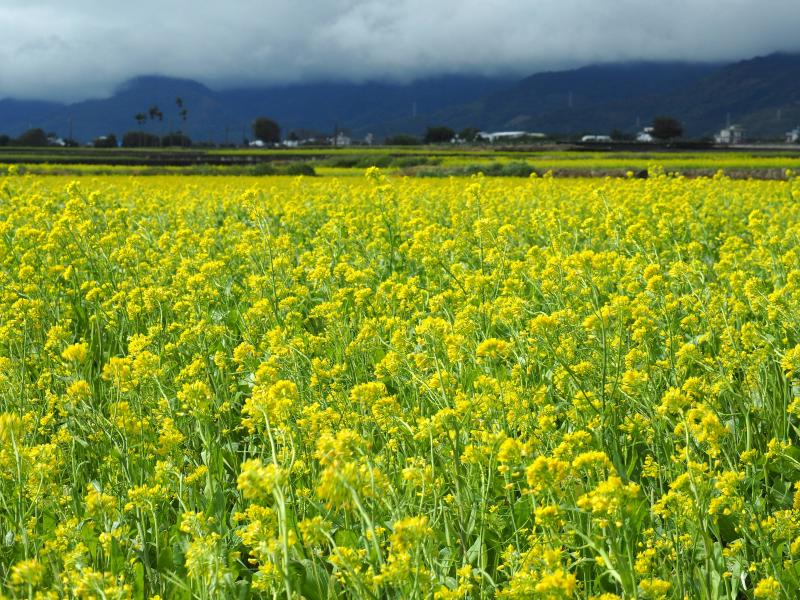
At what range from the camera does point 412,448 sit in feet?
11.6

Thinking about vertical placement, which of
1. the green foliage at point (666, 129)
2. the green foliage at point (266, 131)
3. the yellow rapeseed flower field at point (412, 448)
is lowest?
the yellow rapeseed flower field at point (412, 448)

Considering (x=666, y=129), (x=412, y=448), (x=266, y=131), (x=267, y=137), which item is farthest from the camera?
(x=267, y=137)

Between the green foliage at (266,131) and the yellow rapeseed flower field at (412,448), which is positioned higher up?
the green foliage at (266,131)

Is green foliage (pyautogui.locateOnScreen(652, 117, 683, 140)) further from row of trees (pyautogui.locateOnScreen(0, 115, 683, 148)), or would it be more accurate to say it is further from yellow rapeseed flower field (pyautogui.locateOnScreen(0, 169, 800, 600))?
yellow rapeseed flower field (pyautogui.locateOnScreen(0, 169, 800, 600))

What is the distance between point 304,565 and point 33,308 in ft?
8.75

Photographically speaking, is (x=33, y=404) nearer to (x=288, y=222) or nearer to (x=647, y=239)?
(x=647, y=239)

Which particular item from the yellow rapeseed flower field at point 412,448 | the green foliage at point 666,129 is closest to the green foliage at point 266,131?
the green foliage at point 666,129

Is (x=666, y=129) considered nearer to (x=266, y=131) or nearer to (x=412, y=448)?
(x=266, y=131)

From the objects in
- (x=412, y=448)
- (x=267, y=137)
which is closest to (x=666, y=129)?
(x=267, y=137)

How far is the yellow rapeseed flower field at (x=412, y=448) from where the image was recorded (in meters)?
2.21

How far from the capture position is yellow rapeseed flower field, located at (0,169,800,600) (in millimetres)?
2205

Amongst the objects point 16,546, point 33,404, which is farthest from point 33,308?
point 16,546

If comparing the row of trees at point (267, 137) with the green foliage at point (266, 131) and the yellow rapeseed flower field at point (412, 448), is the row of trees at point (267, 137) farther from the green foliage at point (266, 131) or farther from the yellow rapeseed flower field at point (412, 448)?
the yellow rapeseed flower field at point (412, 448)

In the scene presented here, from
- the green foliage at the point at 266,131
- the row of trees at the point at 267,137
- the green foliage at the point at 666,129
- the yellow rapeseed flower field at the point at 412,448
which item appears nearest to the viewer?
the yellow rapeseed flower field at the point at 412,448
